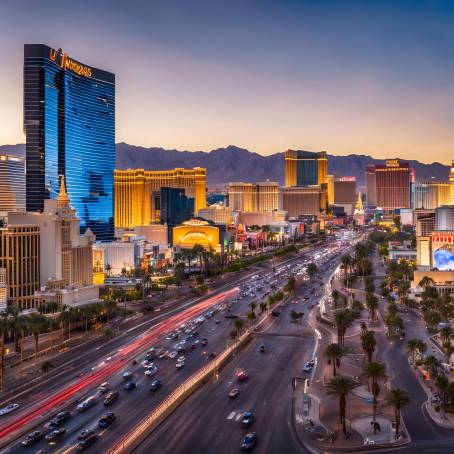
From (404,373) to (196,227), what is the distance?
333ft

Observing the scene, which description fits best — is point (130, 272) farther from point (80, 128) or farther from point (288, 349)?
point (288, 349)

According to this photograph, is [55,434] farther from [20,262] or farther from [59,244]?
[59,244]

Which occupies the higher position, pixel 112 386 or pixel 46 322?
pixel 46 322

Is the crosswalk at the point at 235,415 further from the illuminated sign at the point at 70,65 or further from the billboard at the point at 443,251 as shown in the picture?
the illuminated sign at the point at 70,65

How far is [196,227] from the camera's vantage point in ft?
485

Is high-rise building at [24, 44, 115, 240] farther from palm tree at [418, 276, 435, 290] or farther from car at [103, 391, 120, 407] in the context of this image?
car at [103, 391, 120, 407]

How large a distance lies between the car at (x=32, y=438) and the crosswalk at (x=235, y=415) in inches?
464

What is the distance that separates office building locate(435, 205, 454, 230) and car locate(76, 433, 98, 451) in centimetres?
10560

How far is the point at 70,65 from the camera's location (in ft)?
391

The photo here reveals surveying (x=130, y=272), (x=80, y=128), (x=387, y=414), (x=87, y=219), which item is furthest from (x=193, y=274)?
(x=387, y=414)

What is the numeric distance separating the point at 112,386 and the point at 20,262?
32.8m

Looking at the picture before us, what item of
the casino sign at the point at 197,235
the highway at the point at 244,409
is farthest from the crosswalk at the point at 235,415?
the casino sign at the point at 197,235

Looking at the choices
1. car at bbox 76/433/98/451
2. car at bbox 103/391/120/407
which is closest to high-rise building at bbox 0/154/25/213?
car at bbox 103/391/120/407

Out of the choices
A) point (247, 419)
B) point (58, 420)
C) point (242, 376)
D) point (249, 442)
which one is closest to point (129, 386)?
point (58, 420)
